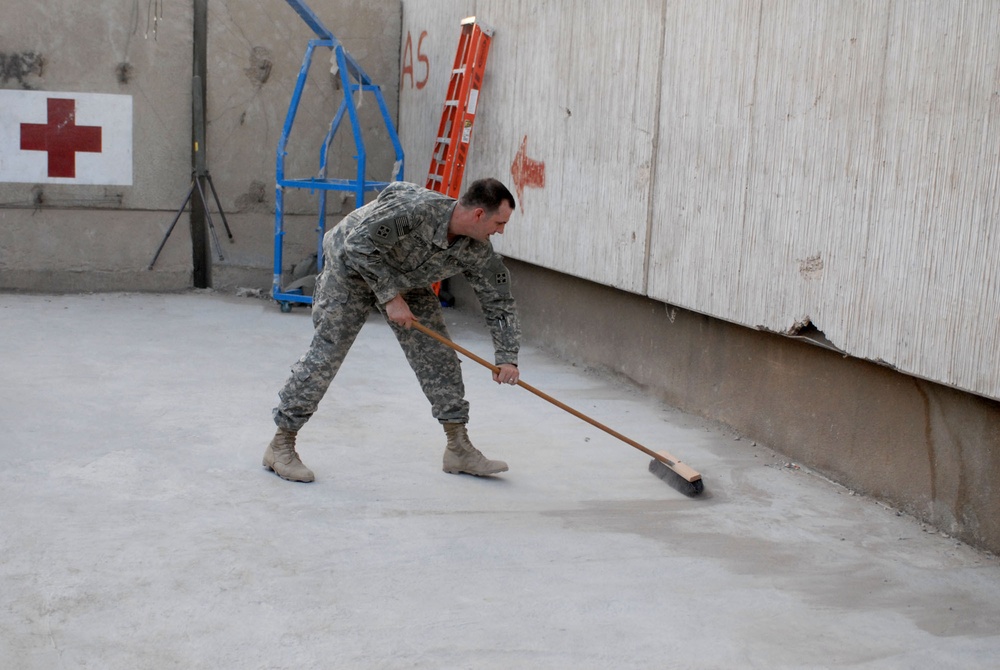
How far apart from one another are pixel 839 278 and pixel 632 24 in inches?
85.6

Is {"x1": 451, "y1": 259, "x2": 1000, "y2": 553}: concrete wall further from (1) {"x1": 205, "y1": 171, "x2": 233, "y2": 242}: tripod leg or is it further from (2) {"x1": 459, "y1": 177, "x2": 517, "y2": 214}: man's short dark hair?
(1) {"x1": 205, "y1": 171, "x2": 233, "y2": 242}: tripod leg

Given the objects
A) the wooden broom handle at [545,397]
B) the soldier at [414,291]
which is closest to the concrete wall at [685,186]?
the wooden broom handle at [545,397]

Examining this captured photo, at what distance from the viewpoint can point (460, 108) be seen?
7465mm

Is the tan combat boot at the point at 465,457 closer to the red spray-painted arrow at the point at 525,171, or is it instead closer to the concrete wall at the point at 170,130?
the red spray-painted arrow at the point at 525,171

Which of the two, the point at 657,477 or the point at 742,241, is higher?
the point at 742,241

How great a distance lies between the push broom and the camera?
4.06m

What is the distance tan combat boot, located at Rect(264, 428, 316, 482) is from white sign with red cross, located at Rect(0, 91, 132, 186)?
16.0 feet

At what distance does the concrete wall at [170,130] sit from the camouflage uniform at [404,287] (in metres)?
4.68

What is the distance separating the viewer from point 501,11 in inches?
288

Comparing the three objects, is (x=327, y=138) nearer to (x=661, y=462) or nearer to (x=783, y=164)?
(x=783, y=164)

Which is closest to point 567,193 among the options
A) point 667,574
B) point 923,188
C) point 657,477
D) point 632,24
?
point 632,24

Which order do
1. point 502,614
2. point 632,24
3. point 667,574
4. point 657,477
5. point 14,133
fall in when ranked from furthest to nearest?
point 14,133
point 632,24
point 657,477
point 667,574
point 502,614

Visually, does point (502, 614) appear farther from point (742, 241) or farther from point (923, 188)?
point (742, 241)

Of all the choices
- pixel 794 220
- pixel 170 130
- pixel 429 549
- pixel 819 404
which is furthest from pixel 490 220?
pixel 170 130
